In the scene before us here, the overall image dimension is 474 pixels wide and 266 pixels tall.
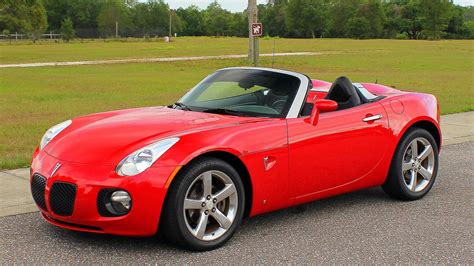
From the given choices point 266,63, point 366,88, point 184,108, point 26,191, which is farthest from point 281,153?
point 266,63

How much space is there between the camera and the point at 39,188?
14.3 feet

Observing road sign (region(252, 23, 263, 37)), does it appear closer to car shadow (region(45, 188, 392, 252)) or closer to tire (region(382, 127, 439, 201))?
car shadow (region(45, 188, 392, 252))

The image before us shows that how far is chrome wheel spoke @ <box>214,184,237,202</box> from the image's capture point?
438 centimetres

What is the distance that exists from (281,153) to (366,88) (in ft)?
6.62

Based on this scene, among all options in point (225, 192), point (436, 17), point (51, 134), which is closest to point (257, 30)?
point (51, 134)

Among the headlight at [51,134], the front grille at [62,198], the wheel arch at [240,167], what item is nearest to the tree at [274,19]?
the headlight at [51,134]

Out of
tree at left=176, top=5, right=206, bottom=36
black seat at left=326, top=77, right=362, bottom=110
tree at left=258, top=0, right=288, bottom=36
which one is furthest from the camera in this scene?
tree at left=176, top=5, right=206, bottom=36

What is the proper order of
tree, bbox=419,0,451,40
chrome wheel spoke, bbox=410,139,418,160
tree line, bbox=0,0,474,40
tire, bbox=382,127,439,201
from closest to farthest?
tire, bbox=382,127,439,201 < chrome wheel spoke, bbox=410,139,418,160 < tree, bbox=419,0,451,40 < tree line, bbox=0,0,474,40

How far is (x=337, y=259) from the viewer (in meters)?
4.26

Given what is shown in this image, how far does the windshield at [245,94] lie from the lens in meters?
5.16

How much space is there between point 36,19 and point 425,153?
282 ft

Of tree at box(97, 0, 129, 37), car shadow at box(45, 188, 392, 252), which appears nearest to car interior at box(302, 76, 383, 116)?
car shadow at box(45, 188, 392, 252)

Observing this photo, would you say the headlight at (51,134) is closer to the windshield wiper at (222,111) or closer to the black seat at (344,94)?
the windshield wiper at (222,111)

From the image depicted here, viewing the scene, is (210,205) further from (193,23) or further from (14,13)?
(193,23)
